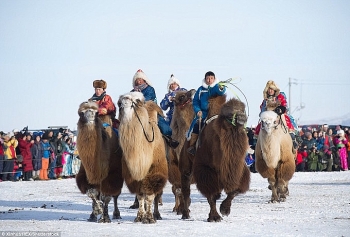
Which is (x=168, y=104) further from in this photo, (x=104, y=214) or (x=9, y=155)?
(x=9, y=155)

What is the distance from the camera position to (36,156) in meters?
26.8

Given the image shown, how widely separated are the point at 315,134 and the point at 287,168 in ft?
60.1

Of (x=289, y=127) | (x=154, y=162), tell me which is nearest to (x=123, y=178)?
(x=154, y=162)

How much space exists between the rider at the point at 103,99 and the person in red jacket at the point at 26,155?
12686 millimetres

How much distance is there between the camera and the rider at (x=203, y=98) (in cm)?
1385

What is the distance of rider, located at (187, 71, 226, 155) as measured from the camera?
13.9m

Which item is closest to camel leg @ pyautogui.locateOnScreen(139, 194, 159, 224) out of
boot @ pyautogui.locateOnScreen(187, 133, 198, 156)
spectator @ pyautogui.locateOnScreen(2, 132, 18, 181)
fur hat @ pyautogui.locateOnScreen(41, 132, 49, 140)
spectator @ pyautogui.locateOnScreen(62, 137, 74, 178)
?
boot @ pyautogui.locateOnScreen(187, 133, 198, 156)

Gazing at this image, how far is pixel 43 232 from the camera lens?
1088 cm

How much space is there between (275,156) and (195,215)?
3785mm

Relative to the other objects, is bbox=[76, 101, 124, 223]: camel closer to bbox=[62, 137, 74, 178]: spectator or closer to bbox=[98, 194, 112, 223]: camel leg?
bbox=[98, 194, 112, 223]: camel leg

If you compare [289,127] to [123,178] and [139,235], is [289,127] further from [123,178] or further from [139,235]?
[139,235]

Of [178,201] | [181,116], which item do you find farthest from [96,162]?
[181,116]

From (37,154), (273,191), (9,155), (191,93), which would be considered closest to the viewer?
(191,93)

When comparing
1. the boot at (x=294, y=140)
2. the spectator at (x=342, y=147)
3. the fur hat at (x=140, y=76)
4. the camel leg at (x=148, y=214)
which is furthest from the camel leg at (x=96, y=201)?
the spectator at (x=342, y=147)
